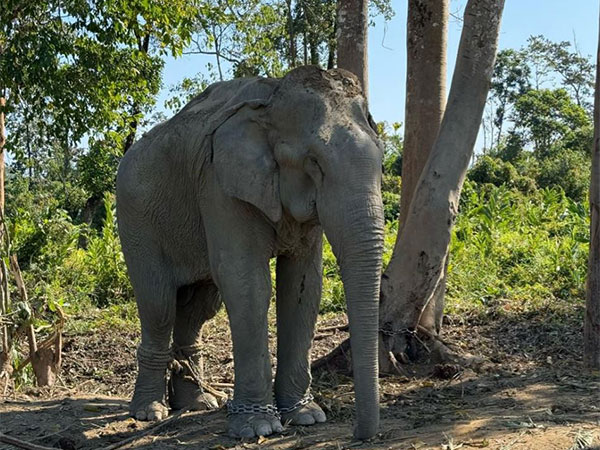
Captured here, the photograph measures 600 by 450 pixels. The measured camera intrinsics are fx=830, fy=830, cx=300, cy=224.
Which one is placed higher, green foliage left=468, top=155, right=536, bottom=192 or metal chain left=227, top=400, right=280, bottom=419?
green foliage left=468, top=155, right=536, bottom=192

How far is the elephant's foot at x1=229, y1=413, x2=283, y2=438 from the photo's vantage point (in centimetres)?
484

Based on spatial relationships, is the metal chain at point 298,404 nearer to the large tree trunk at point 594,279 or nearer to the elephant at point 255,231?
the elephant at point 255,231

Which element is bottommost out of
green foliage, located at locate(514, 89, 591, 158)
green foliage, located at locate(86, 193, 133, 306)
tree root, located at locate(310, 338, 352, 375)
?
tree root, located at locate(310, 338, 352, 375)

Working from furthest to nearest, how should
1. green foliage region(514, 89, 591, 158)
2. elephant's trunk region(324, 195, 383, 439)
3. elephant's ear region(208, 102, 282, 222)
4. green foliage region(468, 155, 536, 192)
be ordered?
green foliage region(514, 89, 591, 158) → green foliage region(468, 155, 536, 192) → elephant's ear region(208, 102, 282, 222) → elephant's trunk region(324, 195, 383, 439)

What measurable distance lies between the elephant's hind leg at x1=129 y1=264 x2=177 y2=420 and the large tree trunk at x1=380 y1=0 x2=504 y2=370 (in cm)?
177

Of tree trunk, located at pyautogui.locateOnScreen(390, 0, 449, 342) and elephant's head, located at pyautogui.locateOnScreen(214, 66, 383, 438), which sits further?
tree trunk, located at pyautogui.locateOnScreen(390, 0, 449, 342)

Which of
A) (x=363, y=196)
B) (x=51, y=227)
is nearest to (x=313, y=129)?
(x=363, y=196)

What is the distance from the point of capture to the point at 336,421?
5.27m

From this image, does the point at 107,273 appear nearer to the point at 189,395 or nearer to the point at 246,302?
the point at 189,395

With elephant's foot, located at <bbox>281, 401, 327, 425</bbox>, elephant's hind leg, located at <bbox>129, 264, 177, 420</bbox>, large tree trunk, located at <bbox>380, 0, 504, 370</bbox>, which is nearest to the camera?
elephant's foot, located at <bbox>281, 401, 327, 425</bbox>

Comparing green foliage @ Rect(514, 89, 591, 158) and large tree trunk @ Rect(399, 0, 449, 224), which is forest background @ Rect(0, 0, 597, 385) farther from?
green foliage @ Rect(514, 89, 591, 158)

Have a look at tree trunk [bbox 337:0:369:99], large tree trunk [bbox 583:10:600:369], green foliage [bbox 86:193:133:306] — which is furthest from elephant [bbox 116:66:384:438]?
green foliage [bbox 86:193:133:306]

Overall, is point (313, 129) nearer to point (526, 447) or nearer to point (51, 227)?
point (526, 447)

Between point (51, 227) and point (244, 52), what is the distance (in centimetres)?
546
